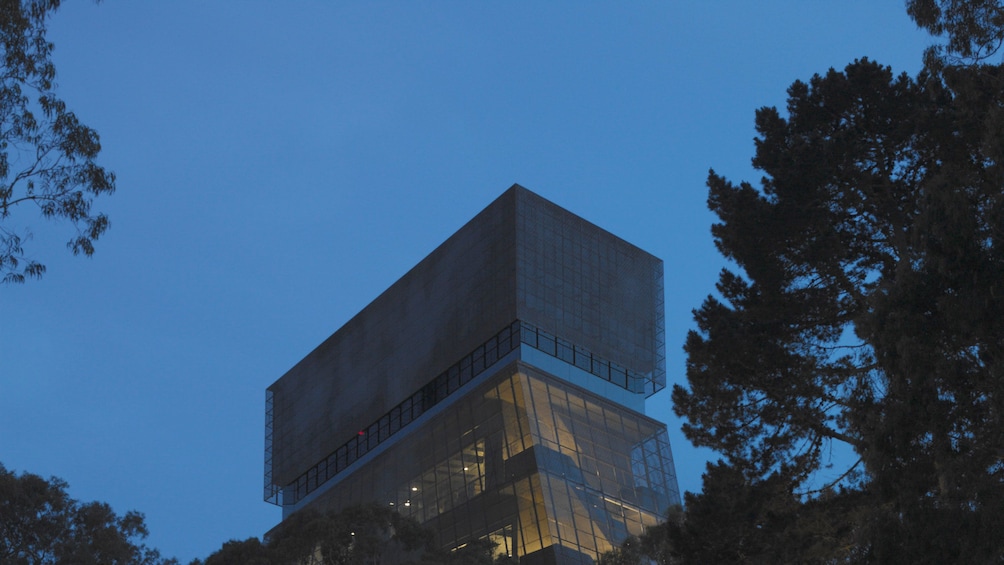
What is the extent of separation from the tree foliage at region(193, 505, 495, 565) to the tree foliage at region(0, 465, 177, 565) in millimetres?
5598

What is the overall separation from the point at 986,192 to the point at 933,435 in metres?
5.78

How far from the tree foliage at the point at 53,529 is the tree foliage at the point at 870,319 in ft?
101

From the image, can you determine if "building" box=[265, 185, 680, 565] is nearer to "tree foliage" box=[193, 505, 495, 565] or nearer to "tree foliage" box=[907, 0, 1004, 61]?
"tree foliage" box=[193, 505, 495, 565]

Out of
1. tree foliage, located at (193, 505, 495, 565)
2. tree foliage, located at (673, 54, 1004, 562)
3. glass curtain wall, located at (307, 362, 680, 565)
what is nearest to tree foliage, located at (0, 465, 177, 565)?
tree foliage, located at (193, 505, 495, 565)

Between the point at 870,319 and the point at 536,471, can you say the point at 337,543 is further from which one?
the point at 870,319

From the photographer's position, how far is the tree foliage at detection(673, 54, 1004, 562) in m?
25.0

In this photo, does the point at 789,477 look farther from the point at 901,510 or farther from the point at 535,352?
the point at 535,352

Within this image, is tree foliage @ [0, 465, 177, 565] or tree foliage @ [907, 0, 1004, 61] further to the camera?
tree foliage @ [0, 465, 177, 565]

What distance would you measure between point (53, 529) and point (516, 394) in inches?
1052

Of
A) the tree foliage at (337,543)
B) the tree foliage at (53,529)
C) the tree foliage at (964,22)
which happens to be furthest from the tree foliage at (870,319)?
the tree foliage at (53,529)

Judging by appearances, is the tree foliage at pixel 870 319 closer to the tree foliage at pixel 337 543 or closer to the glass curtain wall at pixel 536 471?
the tree foliage at pixel 337 543

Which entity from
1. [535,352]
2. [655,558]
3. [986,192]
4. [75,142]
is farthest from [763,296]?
[535,352]

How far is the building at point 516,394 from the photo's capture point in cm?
6956

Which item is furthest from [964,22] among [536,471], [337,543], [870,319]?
[536,471]
